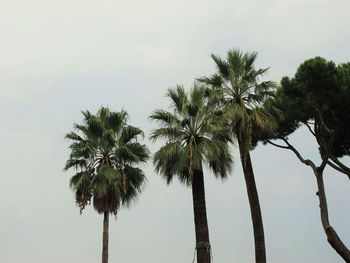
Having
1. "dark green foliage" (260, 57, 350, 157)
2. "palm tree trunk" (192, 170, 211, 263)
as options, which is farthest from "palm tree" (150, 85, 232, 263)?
"dark green foliage" (260, 57, 350, 157)

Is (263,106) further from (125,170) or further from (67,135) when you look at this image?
(67,135)

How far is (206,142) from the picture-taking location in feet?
82.1

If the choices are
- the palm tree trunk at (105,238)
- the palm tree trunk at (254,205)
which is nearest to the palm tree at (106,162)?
the palm tree trunk at (105,238)

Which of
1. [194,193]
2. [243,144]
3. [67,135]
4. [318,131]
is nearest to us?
[194,193]

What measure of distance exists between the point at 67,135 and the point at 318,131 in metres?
13.2

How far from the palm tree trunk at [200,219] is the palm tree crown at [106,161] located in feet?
16.7

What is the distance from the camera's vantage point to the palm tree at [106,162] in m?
28.2

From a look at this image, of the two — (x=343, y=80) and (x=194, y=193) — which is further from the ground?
(x=343, y=80)

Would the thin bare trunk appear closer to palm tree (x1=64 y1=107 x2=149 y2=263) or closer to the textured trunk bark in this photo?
the textured trunk bark

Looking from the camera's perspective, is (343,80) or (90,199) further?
(90,199)

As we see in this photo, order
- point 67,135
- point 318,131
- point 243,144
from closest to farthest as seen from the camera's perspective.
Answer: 1. point 243,144
2. point 318,131
3. point 67,135

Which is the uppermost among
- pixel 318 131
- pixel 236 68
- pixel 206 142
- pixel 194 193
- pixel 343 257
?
pixel 236 68

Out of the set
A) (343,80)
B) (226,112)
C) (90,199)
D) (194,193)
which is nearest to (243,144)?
(226,112)

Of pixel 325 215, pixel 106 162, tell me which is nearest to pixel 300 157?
pixel 325 215
